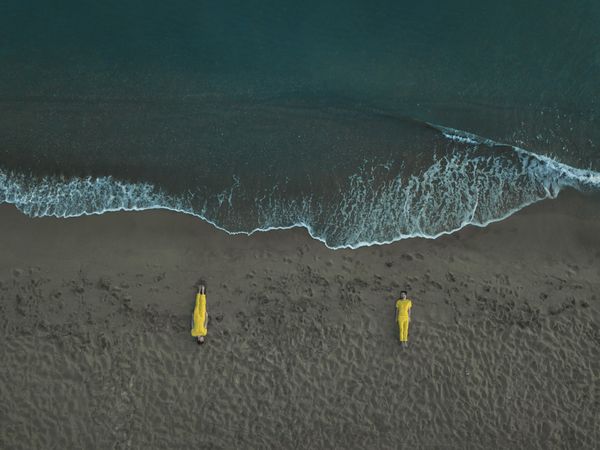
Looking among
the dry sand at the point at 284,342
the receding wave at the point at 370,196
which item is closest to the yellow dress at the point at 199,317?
the dry sand at the point at 284,342

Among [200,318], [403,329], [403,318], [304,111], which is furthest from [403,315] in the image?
[304,111]

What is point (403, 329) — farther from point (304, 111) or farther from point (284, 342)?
point (304, 111)

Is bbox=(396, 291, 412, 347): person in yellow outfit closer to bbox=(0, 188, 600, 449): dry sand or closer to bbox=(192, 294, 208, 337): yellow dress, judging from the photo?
bbox=(0, 188, 600, 449): dry sand

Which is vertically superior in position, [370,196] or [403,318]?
[370,196]

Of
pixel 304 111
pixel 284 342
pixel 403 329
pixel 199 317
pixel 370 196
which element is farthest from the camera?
pixel 304 111

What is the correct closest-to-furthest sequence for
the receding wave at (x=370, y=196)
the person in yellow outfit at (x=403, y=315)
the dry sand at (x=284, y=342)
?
the dry sand at (x=284, y=342), the person in yellow outfit at (x=403, y=315), the receding wave at (x=370, y=196)

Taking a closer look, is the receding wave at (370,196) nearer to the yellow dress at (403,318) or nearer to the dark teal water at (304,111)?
the dark teal water at (304,111)
